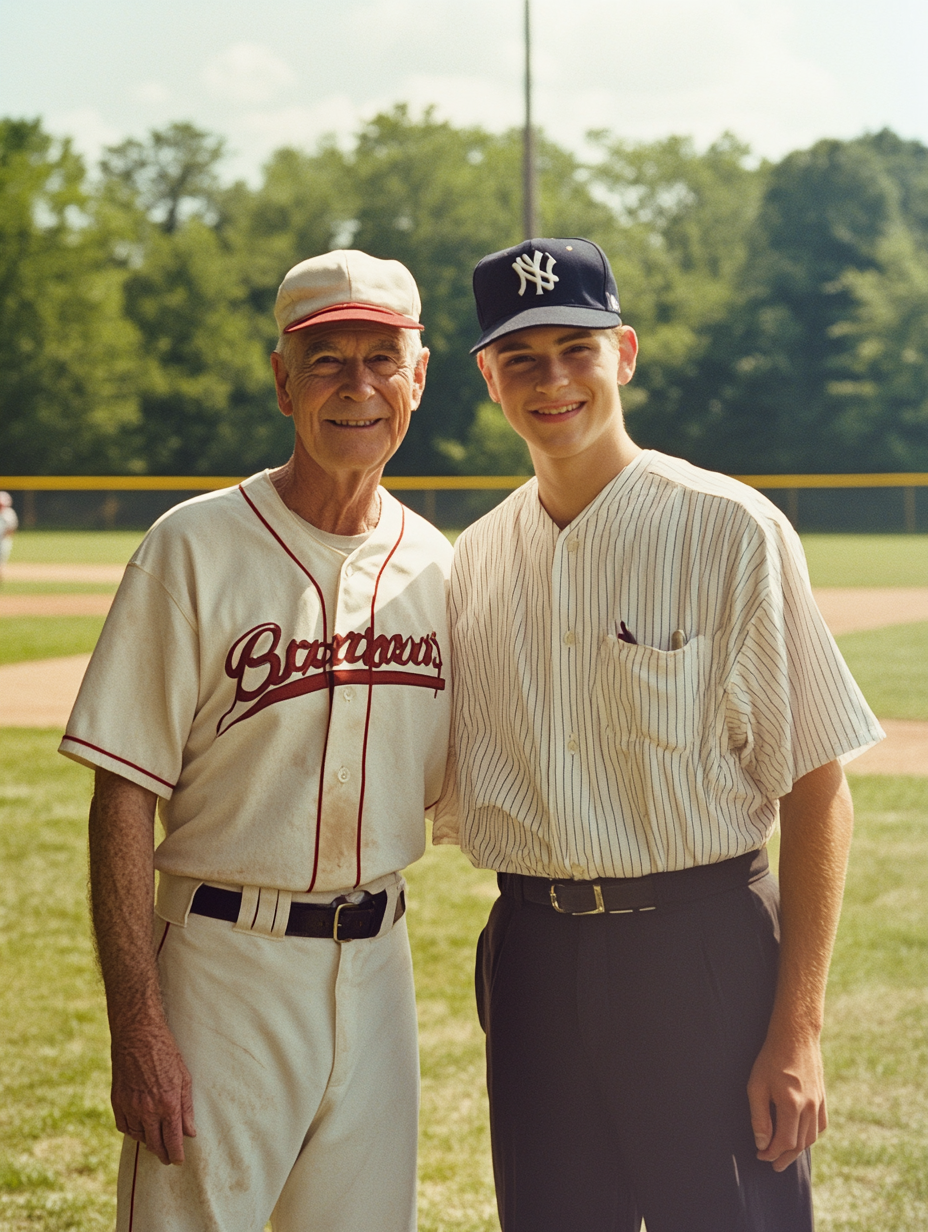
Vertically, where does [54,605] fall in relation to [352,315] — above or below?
below

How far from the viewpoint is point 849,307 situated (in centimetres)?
3906

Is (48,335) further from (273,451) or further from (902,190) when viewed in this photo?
(902,190)

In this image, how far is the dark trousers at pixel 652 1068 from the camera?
1898mm

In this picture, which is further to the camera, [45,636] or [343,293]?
[45,636]

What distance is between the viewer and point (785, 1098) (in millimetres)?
1850

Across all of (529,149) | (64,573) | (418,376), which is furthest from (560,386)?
(64,573)

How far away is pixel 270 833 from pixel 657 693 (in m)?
0.62

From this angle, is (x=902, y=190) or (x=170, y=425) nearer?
(x=170, y=425)

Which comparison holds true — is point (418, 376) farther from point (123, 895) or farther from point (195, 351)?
point (195, 351)

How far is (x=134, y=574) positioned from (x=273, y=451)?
3711 cm

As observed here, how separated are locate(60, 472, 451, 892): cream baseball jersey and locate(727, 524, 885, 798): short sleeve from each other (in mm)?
549

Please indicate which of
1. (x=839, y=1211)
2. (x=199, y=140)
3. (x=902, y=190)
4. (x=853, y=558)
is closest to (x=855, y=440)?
(x=902, y=190)

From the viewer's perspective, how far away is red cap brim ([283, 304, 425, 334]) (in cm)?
201

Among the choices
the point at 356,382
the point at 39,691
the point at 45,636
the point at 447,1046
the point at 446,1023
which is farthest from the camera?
the point at 45,636
